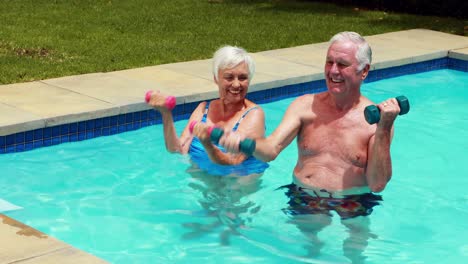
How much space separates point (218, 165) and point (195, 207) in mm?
438

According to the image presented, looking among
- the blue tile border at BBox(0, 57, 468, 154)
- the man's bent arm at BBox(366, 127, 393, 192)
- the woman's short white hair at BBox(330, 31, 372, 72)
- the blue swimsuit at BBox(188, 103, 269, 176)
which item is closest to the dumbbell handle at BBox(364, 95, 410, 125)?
the man's bent arm at BBox(366, 127, 393, 192)

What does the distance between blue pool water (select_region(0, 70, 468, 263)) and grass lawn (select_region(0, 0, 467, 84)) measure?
6.09 feet

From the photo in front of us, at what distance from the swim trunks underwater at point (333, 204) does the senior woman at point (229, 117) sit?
0.54 m

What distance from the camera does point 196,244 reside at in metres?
5.98

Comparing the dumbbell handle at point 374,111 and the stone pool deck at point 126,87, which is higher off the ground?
the dumbbell handle at point 374,111

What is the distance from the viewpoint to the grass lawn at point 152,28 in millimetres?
10203

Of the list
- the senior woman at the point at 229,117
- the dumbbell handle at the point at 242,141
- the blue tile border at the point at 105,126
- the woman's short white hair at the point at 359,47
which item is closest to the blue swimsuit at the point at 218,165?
the senior woman at the point at 229,117

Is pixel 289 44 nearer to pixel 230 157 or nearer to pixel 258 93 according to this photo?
pixel 258 93

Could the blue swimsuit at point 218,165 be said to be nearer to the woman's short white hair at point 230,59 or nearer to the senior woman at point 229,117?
the senior woman at point 229,117

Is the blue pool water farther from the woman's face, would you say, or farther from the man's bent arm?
the woman's face

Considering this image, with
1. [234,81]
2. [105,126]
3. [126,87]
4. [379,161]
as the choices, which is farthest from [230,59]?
[126,87]

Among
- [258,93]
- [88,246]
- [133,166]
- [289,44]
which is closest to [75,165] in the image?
[133,166]

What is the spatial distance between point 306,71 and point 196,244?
4.54 m

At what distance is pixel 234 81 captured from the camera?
6180 millimetres
